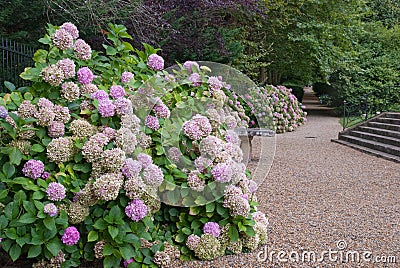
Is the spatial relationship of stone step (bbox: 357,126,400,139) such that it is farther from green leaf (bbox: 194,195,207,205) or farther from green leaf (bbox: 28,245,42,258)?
green leaf (bbox: 28,245,42,258)

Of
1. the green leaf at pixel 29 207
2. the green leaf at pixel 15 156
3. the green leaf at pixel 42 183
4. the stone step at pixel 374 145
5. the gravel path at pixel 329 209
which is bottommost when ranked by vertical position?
the stone step at pixel 374 145

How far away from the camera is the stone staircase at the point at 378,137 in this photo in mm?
9016

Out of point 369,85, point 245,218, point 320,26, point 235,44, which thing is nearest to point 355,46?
point 369,85

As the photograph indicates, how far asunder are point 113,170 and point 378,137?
27.8 ft

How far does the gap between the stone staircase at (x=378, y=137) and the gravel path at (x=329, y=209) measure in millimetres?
441

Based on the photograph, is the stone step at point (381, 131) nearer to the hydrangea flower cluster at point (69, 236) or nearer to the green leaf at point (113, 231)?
the green leaf at point (113, 231)

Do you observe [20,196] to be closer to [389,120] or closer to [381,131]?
[381,131]

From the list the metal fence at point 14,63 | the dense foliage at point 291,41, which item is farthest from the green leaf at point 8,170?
the dense foliage at point 291,41

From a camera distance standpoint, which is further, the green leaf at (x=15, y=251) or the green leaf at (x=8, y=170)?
the green leaf at (x=8, y=170)

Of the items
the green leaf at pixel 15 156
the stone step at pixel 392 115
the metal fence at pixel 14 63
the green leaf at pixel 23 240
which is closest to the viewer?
the green leaf at pixel 23 240

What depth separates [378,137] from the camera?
10.0m

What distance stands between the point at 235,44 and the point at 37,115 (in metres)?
9.12

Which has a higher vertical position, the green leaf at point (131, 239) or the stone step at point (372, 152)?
the green leaf at point (131, 239)

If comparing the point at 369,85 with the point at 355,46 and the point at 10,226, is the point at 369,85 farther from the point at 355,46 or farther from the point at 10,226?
the point at 10,226
